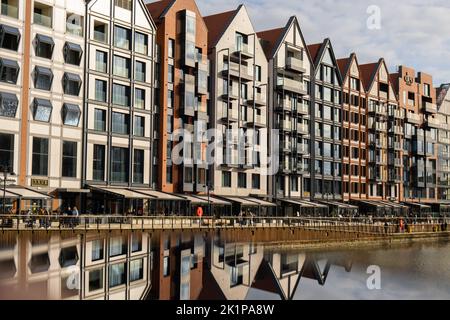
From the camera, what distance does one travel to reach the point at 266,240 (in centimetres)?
5812

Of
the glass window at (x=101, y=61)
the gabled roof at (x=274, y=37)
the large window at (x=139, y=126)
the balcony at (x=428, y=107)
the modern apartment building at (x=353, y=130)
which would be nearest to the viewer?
the glass window at (x=101, y=61)

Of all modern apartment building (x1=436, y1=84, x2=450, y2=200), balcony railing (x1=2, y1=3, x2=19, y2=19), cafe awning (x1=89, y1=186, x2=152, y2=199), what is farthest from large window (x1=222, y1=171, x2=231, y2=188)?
modern apartment building (x1=436, y1=84, x2=450, y2=200)

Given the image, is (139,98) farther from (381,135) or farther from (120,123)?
(381,135)

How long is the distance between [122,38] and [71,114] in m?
11.5

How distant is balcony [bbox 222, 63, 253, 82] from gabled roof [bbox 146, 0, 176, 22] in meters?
11.1

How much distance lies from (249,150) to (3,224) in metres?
45.9

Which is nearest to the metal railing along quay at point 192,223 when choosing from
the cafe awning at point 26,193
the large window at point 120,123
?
the cafe awning at point 26,193

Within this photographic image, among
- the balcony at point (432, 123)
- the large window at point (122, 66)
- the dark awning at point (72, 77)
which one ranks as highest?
the large window at point (122, 66)

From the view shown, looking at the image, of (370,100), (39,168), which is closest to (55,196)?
(39,168)

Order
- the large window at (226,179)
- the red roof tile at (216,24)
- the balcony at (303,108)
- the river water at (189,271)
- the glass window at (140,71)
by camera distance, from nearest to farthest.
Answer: the river water at (189,271), the glass window at (140,71), the large window at (226,179), the red roof tile at (216,24), the balcony at (303,108)

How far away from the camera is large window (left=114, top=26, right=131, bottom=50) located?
7262cm

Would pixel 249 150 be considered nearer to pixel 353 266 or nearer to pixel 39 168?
pixel 39 168

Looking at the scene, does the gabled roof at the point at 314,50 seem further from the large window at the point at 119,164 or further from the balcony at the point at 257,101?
the large window at the point at 119,164

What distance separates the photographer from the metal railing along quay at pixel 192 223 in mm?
50844
